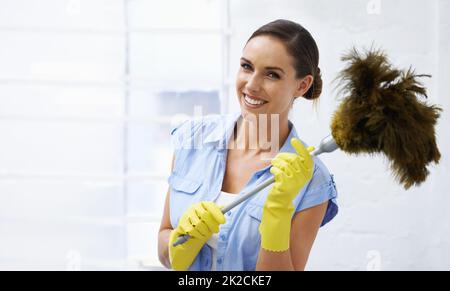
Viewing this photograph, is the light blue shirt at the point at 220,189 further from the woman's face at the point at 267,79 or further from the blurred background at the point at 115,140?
the blurred background at the point at 115,140

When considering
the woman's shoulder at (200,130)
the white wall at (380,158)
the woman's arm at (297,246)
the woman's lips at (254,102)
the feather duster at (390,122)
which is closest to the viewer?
the feather duster at (390,122)

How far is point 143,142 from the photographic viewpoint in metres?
1.91

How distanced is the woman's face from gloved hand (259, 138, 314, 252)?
0.17m

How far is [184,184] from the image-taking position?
1443 mm

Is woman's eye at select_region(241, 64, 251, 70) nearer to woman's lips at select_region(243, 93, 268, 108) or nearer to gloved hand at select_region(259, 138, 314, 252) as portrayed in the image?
woman's lips at select_region(243, 93, 268, 108)

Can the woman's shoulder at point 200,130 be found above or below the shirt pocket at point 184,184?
above

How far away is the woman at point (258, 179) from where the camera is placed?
1.26m

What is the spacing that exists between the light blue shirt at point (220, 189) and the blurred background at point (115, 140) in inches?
13.7

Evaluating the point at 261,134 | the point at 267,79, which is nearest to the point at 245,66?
the point at 267,79

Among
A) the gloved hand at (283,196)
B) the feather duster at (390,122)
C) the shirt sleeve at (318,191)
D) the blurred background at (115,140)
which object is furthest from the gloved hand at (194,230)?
the blurred background at (115,140)

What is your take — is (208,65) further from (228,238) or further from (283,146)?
(228,238)

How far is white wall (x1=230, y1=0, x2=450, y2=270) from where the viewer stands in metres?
1.71

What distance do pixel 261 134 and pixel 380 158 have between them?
53cm

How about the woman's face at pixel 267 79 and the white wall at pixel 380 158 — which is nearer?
the woman's face at pixel 267 79
